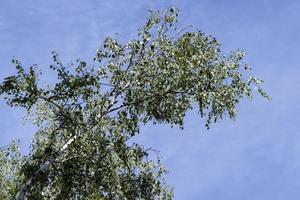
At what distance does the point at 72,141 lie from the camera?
30.1 metres

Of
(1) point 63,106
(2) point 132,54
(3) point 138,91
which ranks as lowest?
(1) point 63,106

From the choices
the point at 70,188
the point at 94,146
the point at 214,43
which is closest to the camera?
the point at 94,146

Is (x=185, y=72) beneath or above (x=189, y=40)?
beneath

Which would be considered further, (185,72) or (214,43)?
(214,43)

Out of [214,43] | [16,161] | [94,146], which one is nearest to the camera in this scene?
[94,146]

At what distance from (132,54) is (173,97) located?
3458 millimetres

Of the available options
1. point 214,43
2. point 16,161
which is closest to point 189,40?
point 214,43

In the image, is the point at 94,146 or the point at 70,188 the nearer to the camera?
the point at 94,146

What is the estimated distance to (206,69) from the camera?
107 ft

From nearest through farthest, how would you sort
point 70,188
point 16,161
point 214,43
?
point 70,188 → point 214,43 → point 16,161

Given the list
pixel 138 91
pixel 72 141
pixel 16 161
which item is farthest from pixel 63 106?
pixel 16 161

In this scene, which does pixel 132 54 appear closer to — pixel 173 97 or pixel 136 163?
pixel 173 97

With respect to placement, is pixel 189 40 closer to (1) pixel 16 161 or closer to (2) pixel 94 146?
(2) pixel 94 146

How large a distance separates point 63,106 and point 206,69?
816 cm
